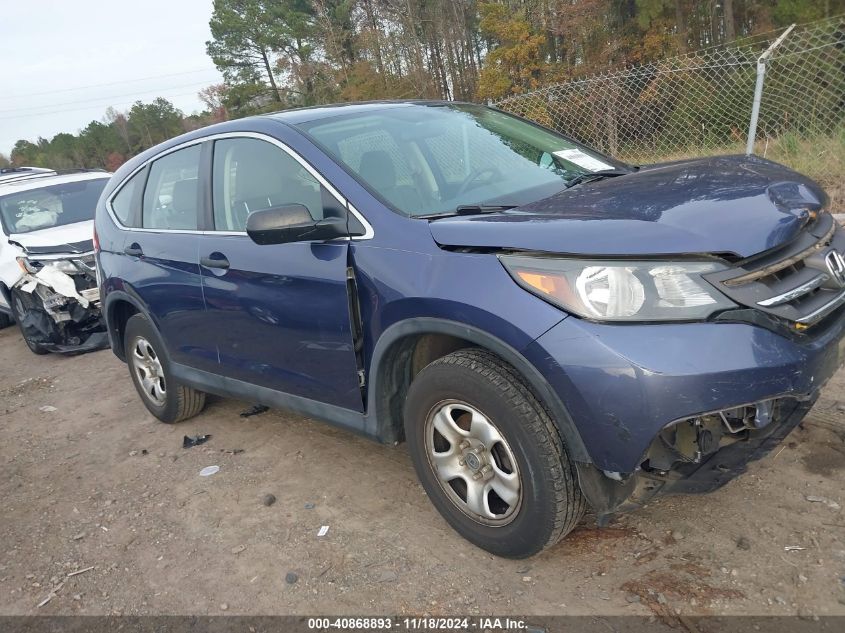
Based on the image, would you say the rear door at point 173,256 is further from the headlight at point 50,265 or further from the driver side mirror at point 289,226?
the headlight at point 50,265

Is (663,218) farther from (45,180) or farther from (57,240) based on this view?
(45,180)

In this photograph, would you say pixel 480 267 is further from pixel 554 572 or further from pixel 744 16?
pixel 744 16

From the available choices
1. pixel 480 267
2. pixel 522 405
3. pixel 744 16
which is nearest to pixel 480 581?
pixel 522 405

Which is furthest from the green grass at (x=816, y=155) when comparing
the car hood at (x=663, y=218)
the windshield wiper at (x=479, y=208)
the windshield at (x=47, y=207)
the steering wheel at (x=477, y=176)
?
the windshield at (x=47, y=207)

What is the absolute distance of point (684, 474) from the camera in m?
2.33

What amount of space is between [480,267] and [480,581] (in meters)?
1.22

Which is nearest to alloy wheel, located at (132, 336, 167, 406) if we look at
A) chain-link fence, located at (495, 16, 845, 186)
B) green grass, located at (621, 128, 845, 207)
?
chain-link fence, located at (495, 16, 845, 186)

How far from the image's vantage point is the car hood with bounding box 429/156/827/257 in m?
2.17

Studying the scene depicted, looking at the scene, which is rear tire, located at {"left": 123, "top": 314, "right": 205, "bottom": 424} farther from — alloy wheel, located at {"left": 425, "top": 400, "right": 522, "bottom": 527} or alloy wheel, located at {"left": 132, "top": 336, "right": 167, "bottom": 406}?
alloy wheel, located at {"left": 425, "top": 400, "right": 522, "bottom": 527}

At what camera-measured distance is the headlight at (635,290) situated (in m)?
2.10

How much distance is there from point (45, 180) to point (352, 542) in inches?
298

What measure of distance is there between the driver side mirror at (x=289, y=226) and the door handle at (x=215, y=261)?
683 millimetres

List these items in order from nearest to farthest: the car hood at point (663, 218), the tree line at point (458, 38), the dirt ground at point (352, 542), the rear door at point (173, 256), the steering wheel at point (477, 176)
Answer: the car hood at point (663, 218) < the dirt ground at point (352, 542) < the steering wheel at point (477, 176) < the rear door at point (173, 256) < the tree line at point (458, 38)

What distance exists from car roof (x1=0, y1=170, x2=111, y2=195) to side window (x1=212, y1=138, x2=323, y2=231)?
575cm
